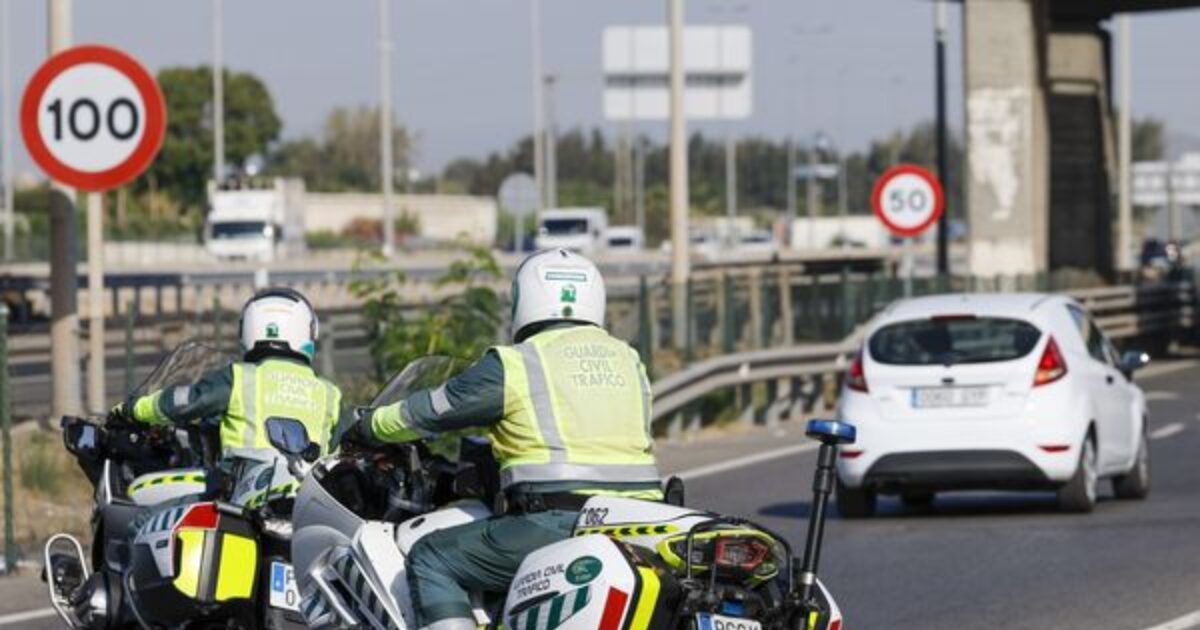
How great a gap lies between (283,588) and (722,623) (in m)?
2.44

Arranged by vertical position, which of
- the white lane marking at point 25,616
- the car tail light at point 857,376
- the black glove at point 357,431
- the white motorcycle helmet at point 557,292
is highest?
the white motorcycle helmet at point 557,292

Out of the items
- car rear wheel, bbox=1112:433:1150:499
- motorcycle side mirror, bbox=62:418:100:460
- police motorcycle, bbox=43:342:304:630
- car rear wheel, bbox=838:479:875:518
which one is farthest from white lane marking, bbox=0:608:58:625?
car rear wheel, bbox=1112:433:1150:499

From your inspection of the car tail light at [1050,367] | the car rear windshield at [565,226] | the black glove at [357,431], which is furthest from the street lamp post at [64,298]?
the car rear windshield at [565,226]

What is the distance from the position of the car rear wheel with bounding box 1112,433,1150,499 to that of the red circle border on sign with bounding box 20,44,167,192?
7.11 meters

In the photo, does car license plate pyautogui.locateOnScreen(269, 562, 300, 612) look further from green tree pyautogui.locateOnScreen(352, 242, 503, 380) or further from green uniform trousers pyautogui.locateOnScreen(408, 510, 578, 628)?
green tree pyautogui.locateOnScreen(352, 242, 503, 380)

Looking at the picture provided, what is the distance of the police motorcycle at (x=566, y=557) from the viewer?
7047 millimetres

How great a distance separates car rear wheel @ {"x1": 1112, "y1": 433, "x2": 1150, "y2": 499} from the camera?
18.8 m

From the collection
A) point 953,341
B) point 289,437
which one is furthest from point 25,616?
point 953,341

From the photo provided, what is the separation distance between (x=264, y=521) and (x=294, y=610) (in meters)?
0.32

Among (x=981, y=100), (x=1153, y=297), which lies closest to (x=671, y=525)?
(x=981, y=100)

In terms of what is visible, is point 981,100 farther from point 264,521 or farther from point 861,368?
point 264,521

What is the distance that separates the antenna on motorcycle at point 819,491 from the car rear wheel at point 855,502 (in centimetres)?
1007

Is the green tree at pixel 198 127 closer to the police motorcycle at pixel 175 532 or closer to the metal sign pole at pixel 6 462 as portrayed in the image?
the metal sign pole at pixel 6 462

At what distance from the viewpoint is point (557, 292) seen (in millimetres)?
7766
